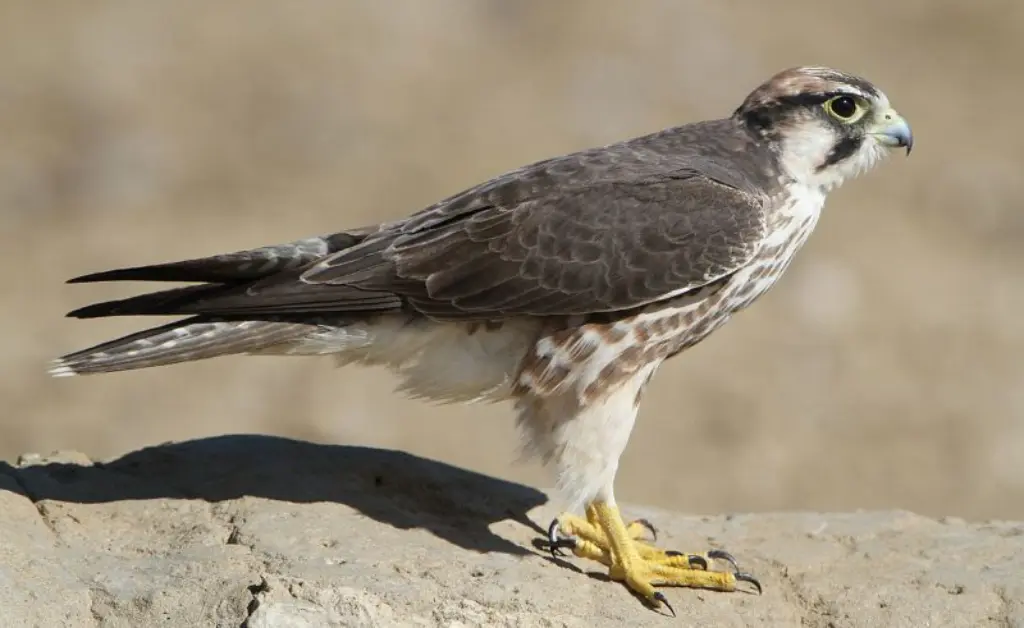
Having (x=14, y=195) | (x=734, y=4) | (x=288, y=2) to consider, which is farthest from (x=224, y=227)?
(x=734, y=4)

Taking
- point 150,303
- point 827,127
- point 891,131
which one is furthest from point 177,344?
point 891,131

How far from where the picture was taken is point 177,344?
→ 17.8 ft

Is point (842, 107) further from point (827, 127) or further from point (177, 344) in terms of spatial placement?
point (177, 344)

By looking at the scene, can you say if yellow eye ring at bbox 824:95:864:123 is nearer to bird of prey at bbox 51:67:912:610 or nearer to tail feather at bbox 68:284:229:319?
bird of prey at bbox 51:67:912:610

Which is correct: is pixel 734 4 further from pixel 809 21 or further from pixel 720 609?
pixel 720 609

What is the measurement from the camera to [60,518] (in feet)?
17.5

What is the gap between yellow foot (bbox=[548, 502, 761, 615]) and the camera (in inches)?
215

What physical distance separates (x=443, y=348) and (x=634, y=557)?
3.60ft

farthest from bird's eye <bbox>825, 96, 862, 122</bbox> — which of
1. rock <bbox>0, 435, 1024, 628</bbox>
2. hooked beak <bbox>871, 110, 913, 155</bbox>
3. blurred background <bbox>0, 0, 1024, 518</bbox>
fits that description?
blurred background <bbox>0, 0, 1024, 518</bbox>

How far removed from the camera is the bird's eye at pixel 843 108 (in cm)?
594

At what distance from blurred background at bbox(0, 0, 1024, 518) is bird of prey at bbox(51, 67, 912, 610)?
15.1 feet

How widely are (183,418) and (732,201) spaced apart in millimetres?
5926

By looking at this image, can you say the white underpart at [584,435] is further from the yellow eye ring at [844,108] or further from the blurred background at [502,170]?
the blurred background at [502,170]

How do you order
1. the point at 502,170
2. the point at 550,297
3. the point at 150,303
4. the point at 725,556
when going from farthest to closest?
the point at 502,170 < the point at 725,556 < the point at 550,297 < the point at 150,303
